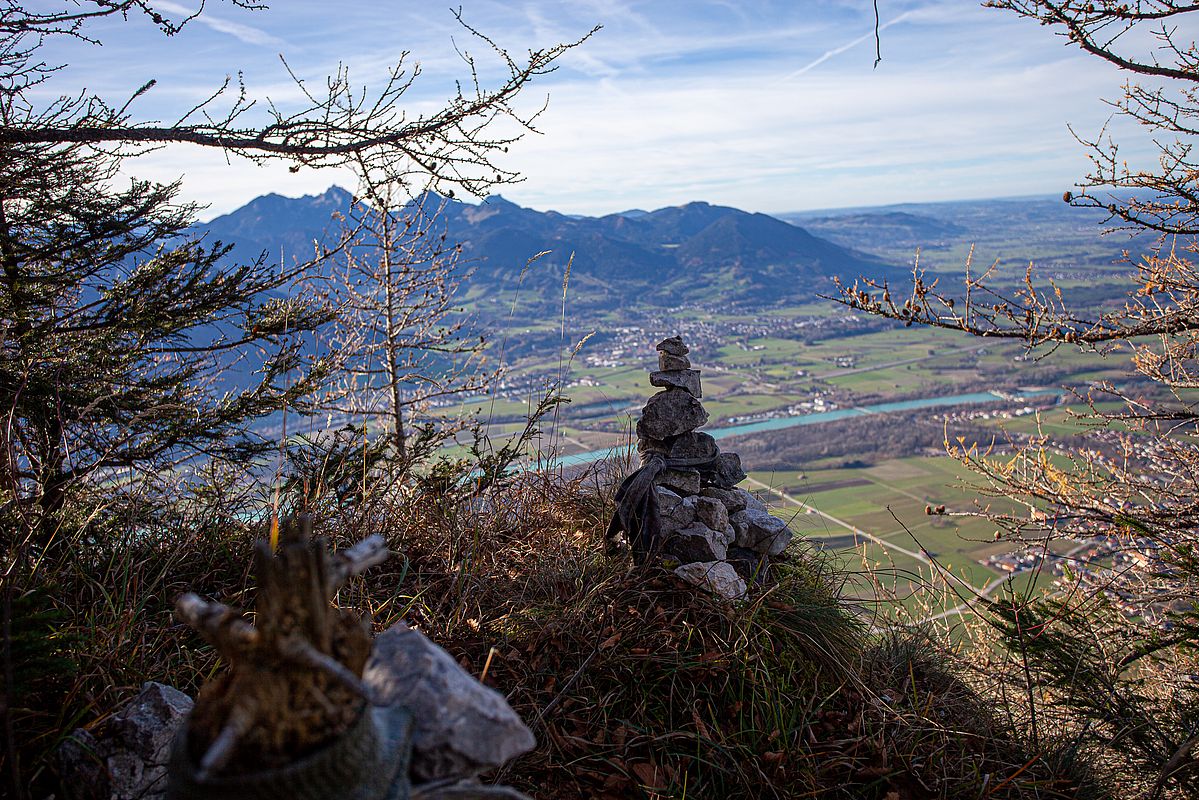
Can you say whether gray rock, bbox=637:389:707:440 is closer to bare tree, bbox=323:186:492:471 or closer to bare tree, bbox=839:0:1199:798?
bare tree, bbox=839:0:1199:798

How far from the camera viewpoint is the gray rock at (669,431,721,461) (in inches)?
183

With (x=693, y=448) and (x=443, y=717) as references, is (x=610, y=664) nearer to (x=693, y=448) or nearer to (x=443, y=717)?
(x=693, y=448)

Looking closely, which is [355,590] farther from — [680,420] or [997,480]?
[997,480]

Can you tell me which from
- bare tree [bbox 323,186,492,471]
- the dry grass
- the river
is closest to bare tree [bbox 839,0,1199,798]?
the dry grass

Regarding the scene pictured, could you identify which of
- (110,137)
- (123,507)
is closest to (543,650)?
(123,507)

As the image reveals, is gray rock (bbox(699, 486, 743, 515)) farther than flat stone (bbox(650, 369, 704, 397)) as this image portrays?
Yes

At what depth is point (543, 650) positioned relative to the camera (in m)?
3.28

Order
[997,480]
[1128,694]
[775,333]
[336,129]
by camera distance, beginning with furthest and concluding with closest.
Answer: [775,333] < [997,480] < [336,129] < [1128,694]

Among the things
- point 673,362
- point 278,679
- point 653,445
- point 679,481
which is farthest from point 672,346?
point 278,679

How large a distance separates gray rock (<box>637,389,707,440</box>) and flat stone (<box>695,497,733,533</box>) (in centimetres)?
51

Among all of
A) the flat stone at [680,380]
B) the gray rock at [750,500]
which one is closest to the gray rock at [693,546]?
the gray rock at [750,500]

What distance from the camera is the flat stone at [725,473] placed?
4750mm

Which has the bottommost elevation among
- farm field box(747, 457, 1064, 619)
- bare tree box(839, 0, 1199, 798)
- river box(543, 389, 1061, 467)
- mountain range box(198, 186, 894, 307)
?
farm field box(747, 457, 1064, 619)

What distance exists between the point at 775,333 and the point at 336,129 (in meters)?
59.7
